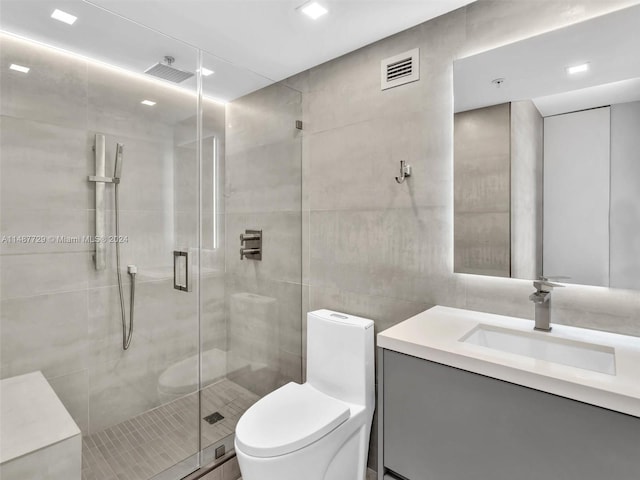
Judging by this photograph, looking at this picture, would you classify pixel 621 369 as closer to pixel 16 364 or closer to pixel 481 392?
pixel 481 392

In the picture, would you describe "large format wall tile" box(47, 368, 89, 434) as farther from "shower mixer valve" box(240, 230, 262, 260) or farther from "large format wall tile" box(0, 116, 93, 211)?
"shower mixer valve" box(240, 230, 262, 260)

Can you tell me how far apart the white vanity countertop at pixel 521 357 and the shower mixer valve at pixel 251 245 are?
1.07m

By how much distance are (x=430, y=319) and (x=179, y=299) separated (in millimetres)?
1278

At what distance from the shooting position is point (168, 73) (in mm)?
1713

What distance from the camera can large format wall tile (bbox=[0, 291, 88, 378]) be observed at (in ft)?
4.49

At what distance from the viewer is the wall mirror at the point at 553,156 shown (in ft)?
4.09

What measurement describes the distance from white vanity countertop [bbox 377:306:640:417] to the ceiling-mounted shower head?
5.25 feet

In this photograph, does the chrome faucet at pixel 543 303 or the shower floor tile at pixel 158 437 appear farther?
the shower floor tile at pixel 158 437

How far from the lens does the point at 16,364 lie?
139 cm

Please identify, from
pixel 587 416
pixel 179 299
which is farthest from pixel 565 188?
pixel 179 299

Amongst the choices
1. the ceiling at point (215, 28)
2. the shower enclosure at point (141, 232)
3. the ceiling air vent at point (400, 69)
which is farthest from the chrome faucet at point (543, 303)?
the shower enclosure at point (141, 232)

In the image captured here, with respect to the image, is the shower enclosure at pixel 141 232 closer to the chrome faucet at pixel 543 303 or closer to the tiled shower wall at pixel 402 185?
the tiled shower wall at pixel 402 185

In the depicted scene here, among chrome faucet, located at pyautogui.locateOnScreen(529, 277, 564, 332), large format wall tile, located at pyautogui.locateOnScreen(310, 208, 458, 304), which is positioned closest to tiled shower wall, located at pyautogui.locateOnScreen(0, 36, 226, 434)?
large format wall tile, located at pyautogui.locateOnScreen(310, 208, 458, 304)

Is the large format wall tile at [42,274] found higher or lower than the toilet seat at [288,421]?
higher
